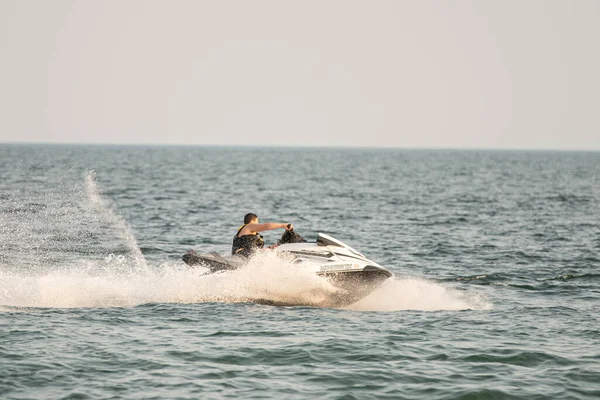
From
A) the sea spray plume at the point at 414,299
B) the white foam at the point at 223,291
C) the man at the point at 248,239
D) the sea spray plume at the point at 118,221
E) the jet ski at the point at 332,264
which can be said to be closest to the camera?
the jet ski at the point at 332,264

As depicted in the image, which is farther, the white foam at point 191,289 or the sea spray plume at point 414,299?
the sea spray plume at point 414,299

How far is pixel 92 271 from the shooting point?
18688mm

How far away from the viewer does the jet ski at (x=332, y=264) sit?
49.0 ft

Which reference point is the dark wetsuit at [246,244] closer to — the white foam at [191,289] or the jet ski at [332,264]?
the jet ski at [332,264]

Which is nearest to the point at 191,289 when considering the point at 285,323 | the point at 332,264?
the point at 285,323

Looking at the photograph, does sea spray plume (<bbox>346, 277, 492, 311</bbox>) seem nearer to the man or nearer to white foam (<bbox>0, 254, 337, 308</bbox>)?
white foam (<bbox>0, 254, 337, 308</bbox>)

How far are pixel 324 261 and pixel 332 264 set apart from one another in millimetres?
179

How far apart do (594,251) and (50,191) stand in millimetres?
30903

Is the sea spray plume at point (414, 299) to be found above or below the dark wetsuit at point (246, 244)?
below

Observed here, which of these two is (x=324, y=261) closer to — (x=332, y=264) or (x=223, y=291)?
(x=332, y=264)

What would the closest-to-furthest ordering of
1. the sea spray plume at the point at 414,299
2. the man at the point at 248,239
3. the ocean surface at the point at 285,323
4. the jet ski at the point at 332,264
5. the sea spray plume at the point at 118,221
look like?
the ocean surface at the point at 285,323 → the jet ski at the point at 332,264 → the sea spray plume at the point at 414,299 → the man at the point at 248,239 → the sea spray plume at the point at 118,221

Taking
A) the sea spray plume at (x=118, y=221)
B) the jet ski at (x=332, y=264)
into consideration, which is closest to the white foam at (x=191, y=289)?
the jet ski at (x=332, y=264)

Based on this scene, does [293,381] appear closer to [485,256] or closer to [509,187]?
[485,256]

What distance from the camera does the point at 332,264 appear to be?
1494 cm
